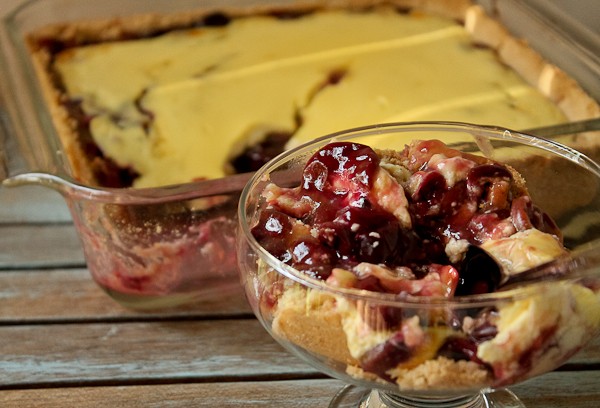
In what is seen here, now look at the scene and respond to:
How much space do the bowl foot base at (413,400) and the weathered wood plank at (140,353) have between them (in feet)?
0.22

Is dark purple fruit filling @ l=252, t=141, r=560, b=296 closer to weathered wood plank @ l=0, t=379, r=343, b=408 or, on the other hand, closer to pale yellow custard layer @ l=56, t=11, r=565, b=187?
weathered wood plank @ l=0, t=379, r=343, b=408

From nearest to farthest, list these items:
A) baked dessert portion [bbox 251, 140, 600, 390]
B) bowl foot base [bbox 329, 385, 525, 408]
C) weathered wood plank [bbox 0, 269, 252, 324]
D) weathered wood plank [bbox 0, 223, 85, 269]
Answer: baked dessert portion [bbox 251, 140, 600, 390] → bowl foot base [bbox 329, 385, 525, 408] → weathered wood plank [bbox 0, 269, 252, 324] → weathered wood plank [bbox 0, 223, 85, 269]

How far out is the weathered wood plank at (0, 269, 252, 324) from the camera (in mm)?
1087

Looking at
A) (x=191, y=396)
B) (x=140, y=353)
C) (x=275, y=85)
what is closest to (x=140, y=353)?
(x=140, y=353)

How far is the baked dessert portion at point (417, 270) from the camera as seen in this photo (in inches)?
24.7

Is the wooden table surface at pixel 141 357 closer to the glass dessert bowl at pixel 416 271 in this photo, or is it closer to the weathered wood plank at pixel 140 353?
the weathered wood plank at pixel 140 353

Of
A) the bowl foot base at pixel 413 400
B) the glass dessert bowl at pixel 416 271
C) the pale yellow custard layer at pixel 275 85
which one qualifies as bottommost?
the bowl foot base at pixel 413 400

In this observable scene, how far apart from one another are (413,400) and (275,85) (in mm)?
742

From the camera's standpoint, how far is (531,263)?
0.66 metres

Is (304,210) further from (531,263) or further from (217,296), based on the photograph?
(217,296)

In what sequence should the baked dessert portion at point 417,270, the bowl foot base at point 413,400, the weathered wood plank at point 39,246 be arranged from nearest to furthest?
the baked dessert portion at point 417,270 < the bowl foot base at point 413,400 < the weathered wood plank at point 39,246

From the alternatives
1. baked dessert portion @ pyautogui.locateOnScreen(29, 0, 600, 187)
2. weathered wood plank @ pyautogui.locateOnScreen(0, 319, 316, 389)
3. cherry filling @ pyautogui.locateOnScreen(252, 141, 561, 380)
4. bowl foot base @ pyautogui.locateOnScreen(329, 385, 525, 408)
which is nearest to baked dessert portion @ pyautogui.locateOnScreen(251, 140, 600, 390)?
cherry filling @ pyautogui.locateOnScreen(252, 141, 561, 380)

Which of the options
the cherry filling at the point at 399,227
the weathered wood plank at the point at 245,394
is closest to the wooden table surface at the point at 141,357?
the weathered wood plank at the point at 245,394

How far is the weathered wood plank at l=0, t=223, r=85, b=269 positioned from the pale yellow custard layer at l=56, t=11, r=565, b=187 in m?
0.14
